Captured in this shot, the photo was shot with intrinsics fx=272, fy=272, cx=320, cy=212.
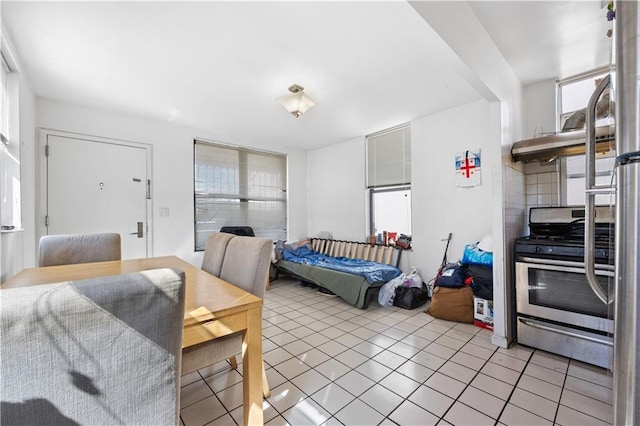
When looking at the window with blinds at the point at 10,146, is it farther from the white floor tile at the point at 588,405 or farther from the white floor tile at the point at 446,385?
the white floor tile at the point at 588,405

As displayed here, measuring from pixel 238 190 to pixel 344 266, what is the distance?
218cm

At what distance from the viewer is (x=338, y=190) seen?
4.84 m

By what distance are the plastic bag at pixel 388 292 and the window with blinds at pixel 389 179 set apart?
872 millimetres

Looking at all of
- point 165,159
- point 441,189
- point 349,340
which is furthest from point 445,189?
point 165,159

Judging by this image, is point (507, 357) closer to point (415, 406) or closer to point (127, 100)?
point (415, 406)

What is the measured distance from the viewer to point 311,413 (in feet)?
5.07

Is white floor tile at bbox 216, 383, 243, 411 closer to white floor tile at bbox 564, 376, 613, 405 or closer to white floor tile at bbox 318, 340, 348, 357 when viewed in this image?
white floor tile at bbox 318, 340, 348, 357

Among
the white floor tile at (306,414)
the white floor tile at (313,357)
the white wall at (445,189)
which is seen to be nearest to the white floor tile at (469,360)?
the white floor tile at (313,357)

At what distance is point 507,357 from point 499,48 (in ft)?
8.14

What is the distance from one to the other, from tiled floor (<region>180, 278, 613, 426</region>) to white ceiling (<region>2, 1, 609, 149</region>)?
7.19 feet

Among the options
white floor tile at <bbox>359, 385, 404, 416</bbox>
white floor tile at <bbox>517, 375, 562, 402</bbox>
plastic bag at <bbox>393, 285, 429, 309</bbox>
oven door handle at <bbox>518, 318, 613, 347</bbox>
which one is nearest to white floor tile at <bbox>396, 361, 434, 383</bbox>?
white floor tile at <bbox>359, 385, 404, 416</bbox>

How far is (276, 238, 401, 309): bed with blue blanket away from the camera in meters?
3.23

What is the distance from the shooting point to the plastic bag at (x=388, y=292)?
330cm

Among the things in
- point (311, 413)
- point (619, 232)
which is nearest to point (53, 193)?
point (311, 413)
